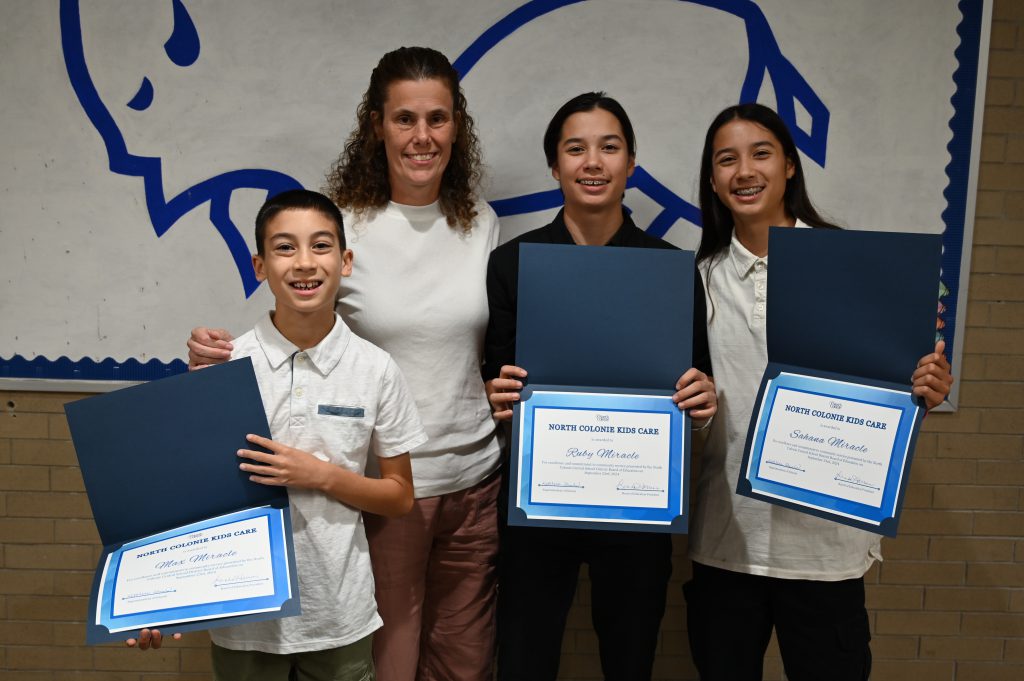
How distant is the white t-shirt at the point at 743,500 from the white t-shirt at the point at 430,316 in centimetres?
63

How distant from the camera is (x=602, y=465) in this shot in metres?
1.71

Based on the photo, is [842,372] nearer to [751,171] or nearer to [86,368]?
[751,171]

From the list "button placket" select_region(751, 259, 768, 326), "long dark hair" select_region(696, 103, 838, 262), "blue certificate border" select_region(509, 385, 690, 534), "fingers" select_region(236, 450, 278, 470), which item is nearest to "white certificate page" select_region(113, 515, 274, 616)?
"fingers" select_region(236, 450, 278, 470)

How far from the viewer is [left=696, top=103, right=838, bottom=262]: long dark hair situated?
6.28 feet

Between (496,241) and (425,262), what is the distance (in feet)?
0.89

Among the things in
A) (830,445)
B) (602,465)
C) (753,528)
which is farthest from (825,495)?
(602,465)

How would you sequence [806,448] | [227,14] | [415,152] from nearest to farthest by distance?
[806,448]
[415,152]
[227,14]

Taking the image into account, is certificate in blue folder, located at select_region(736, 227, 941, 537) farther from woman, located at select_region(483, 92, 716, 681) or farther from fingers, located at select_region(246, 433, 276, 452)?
fingers, located at select_region(246, 433, 276, 452)

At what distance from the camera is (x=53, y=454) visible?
2580mm

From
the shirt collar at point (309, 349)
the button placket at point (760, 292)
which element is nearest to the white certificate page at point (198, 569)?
the shirt collar at point (309, 349)

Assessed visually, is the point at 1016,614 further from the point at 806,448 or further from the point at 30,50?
the point at 30,50

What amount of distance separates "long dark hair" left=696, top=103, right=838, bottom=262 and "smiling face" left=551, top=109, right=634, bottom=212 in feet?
0.81

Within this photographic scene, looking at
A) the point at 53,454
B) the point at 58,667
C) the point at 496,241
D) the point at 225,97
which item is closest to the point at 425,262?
the point at 496,241

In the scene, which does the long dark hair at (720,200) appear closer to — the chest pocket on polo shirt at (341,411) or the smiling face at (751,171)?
the smiling face at (751,171)
